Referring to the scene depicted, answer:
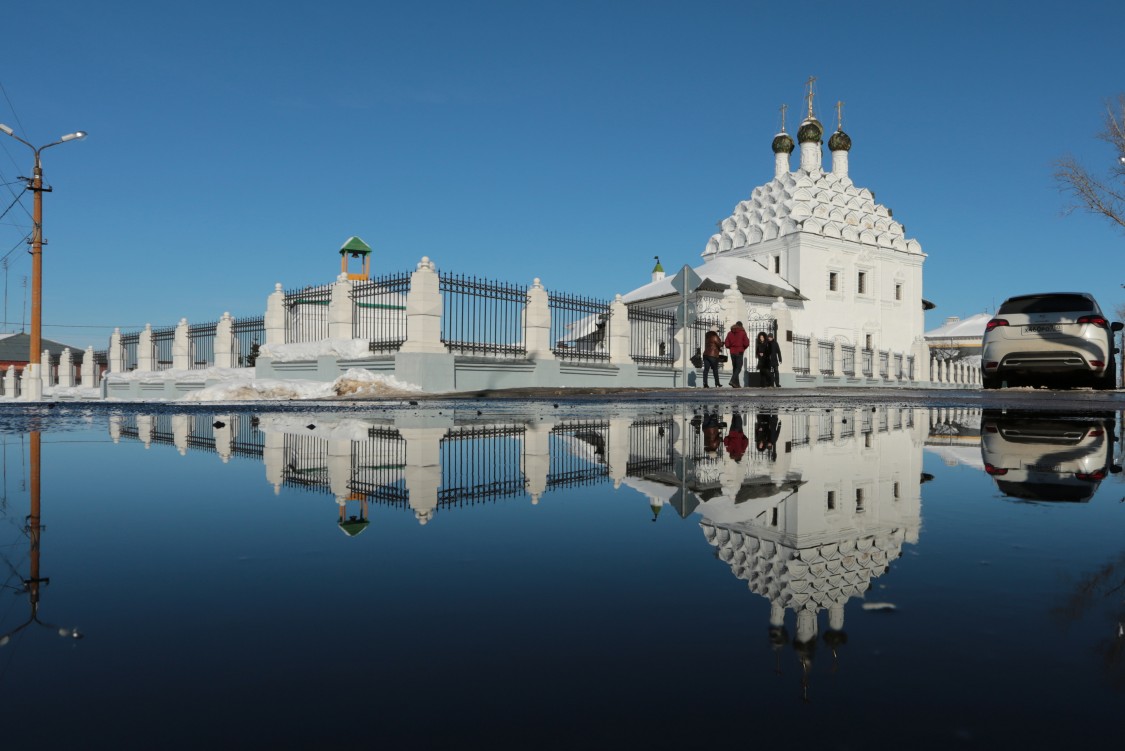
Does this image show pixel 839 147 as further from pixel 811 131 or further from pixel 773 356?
pixel 773 356

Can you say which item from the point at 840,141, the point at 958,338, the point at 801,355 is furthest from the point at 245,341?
the point at 958,338

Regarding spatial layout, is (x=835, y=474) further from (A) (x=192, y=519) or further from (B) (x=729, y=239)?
(B) (x=729, y=239)

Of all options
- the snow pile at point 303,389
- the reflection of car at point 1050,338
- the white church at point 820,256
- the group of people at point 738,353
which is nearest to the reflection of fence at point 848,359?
the white church at point 820,256

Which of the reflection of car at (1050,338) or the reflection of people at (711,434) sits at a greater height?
the reflection of car at (1050,338)

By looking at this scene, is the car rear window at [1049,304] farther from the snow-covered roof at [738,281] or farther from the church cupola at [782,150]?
the church cupola at [782,150]

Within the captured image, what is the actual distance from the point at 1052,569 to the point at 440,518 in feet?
6.09

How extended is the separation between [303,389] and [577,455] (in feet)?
42.4

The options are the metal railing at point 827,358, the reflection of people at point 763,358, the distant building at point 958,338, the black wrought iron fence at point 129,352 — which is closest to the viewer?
the reflection of people at point 763,358

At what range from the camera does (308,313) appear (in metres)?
22.2

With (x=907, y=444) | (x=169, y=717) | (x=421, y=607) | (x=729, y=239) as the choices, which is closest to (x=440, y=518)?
(x=421, y=607)

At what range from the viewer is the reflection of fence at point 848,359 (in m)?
36.9

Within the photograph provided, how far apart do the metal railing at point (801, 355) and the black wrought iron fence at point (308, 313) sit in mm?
18666

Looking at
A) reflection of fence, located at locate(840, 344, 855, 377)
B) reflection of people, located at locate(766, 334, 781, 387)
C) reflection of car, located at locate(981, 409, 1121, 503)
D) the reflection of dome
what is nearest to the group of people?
reflection of people, located at locate(766, 334, 781, 387)

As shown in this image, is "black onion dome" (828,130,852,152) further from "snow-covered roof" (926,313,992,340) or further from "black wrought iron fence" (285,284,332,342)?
"black wrought iron fence" (285,284,332,342)
